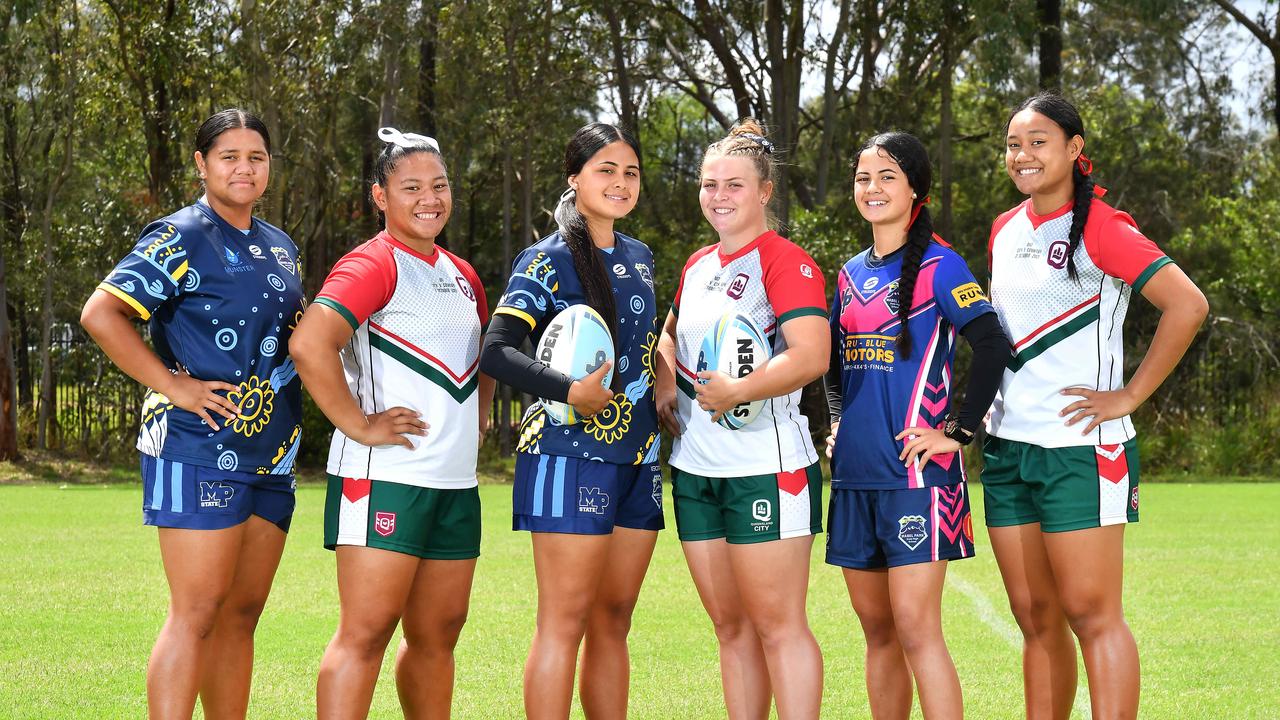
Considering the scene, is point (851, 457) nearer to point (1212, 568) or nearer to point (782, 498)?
point (782, 498)

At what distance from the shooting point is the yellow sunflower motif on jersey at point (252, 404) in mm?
4141

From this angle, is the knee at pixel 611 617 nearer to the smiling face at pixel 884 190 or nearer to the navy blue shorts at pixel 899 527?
the navy blue shorts at pixel 899 527

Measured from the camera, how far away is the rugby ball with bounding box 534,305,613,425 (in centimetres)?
393

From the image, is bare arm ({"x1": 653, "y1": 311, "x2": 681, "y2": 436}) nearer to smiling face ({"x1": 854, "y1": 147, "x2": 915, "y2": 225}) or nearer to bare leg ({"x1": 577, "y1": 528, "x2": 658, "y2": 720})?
bare leg ({"x1": 577, "y1": 528, "x2": 658, "y2": 720})

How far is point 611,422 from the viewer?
13.5 ft

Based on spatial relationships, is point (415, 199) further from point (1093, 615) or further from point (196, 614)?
point (1093, 615)

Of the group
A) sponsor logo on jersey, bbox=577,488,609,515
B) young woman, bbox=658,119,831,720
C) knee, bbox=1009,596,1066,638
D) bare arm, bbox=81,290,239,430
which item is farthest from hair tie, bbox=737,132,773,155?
bare arm, bbox=81,290,239,430

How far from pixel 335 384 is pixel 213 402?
1.57 ft

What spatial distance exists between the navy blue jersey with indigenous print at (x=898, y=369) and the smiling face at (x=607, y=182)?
0.93 metres

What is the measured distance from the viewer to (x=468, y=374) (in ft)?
13.8

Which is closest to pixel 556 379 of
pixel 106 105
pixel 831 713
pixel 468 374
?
pixel 468 374

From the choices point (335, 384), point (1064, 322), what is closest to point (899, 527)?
point (1064, 322)

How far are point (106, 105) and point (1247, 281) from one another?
820 inches

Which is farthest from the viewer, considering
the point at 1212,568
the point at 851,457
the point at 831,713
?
the point at 1212,568
